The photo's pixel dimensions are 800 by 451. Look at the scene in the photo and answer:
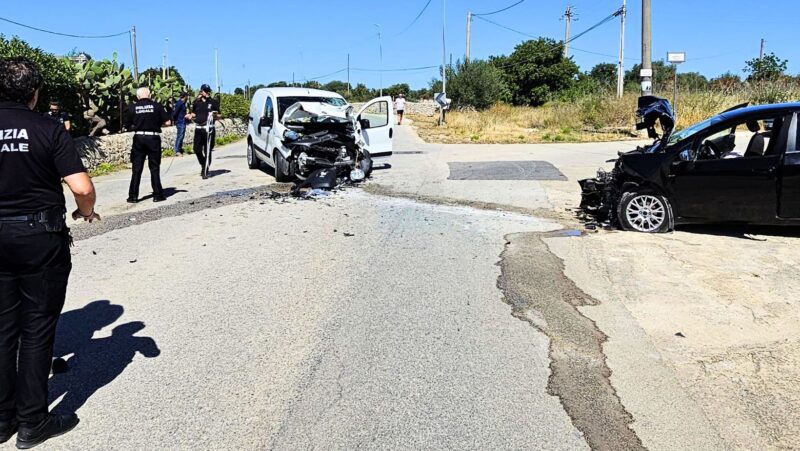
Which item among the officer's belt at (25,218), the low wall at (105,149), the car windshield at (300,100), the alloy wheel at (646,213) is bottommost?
the alloy wheel at (646,213)

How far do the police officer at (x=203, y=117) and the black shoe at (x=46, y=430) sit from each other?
1018cm

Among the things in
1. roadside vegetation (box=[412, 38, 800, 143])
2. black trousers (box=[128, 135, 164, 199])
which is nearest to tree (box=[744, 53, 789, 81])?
roadside vegetation (box=[412, 38, 800, 143])

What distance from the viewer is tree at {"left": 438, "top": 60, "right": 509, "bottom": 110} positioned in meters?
43.4

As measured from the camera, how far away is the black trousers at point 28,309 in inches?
124

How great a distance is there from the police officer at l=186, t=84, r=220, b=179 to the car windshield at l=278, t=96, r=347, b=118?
1.36m

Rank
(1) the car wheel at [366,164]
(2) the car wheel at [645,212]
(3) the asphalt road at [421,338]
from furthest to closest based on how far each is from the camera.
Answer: (1) the car wheel at [366,164], (2) the car wheel at [645,212], (3) the asphalt road at [421,338]

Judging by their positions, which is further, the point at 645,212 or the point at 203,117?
the point at 203,117

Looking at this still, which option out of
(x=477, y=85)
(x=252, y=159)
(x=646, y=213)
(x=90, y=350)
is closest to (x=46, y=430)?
(x=90, y=350)

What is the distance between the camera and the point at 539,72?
57281 millimetres

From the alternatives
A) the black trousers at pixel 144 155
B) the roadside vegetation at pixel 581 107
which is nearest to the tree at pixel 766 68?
the roadside vegetation at pixel 581 107

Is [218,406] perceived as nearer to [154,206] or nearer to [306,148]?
[154,206]

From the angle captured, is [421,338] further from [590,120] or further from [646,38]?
[590,120]

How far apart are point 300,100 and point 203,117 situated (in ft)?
6.51

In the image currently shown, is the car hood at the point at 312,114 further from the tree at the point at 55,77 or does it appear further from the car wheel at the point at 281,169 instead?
the tree at the point at 55,77
